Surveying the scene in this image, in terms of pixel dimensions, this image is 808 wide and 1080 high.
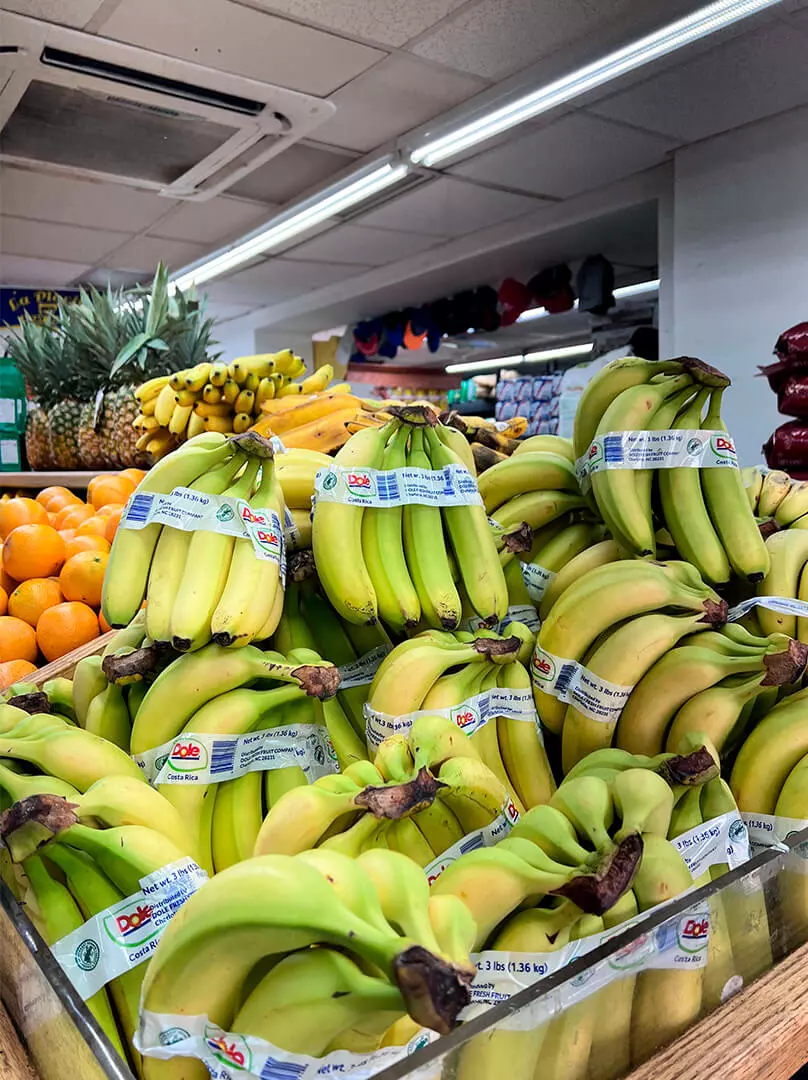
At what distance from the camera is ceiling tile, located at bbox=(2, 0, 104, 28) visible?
2.60m

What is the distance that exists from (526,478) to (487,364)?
32.7ft

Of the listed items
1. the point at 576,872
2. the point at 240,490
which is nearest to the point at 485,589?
the point at 240,490

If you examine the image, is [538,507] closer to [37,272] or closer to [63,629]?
[63,629]

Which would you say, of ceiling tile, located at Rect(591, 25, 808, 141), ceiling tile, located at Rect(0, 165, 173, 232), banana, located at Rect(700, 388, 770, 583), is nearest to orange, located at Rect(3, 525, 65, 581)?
banana, located at Rect(700, 388, 770, 583)

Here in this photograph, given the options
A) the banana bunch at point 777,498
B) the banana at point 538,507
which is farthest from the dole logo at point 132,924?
the banana bunch at point 777,498

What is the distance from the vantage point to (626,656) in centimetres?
81

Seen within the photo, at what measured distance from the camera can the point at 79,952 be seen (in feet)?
1.88

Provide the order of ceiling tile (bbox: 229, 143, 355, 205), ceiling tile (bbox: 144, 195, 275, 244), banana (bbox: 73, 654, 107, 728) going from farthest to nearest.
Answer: ceiling tile (bbox: 144, 195, 275, 244)
ceiling tile (bbox: 229, 143, 355, 205)
banana (bbox: 73, 654, 107, 728)

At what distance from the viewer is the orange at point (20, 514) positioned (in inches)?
72.7

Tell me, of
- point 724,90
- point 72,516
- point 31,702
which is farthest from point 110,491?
point 724,90

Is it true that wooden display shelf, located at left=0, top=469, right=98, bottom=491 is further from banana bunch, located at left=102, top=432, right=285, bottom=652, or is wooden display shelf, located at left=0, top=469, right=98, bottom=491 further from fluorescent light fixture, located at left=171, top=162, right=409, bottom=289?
fluorescent light fixture, located at left=171, top=162, right=409, bottom=289

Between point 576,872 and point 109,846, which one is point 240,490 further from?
point 576,872

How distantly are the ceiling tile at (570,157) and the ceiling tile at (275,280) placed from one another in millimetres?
2289

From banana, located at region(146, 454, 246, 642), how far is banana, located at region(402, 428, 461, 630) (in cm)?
21
